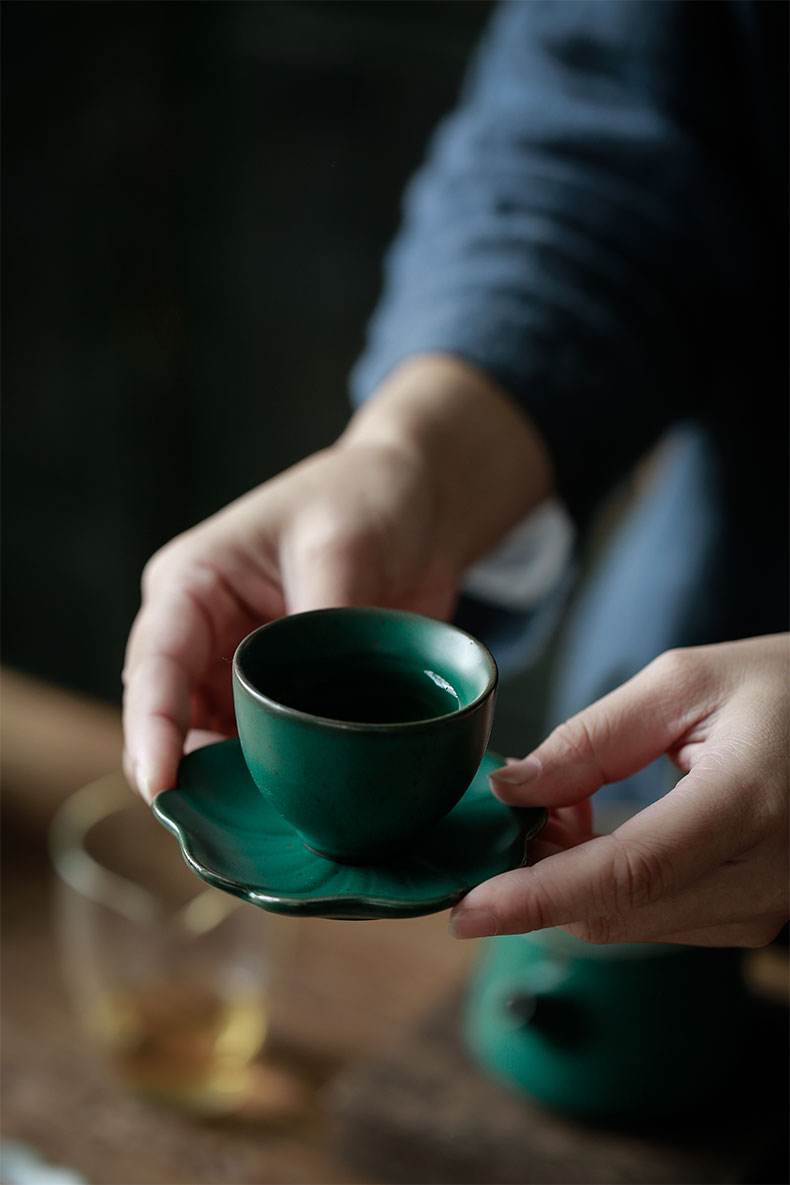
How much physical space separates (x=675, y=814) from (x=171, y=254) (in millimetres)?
1296

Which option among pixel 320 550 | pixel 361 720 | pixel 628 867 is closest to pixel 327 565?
pixel 320 550

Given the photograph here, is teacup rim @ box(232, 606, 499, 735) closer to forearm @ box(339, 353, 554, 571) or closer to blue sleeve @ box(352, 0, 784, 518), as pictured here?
forearm @ box(339, 353, 554, 571)

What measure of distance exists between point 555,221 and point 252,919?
48cm

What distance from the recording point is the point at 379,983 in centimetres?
85

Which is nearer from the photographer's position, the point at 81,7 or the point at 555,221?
the point at 555,221

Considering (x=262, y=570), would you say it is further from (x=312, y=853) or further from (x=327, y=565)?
(x=312, y=853)

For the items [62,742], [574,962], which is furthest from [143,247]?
[574,962]

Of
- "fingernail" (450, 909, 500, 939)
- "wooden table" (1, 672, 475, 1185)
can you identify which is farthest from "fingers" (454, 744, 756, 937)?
"wooden table" (1, 672, 475, 1185)

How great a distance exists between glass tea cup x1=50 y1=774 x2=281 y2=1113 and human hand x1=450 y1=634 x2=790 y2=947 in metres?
0.35

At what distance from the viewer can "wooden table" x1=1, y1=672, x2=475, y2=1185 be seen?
2.30 ft

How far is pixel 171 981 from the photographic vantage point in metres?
0.74

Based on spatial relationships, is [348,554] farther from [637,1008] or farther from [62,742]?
[62,742]

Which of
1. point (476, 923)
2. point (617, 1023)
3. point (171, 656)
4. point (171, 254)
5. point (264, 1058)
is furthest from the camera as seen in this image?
point (171, 254)

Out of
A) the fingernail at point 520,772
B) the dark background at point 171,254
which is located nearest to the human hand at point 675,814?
the fingernail at point 520,772
